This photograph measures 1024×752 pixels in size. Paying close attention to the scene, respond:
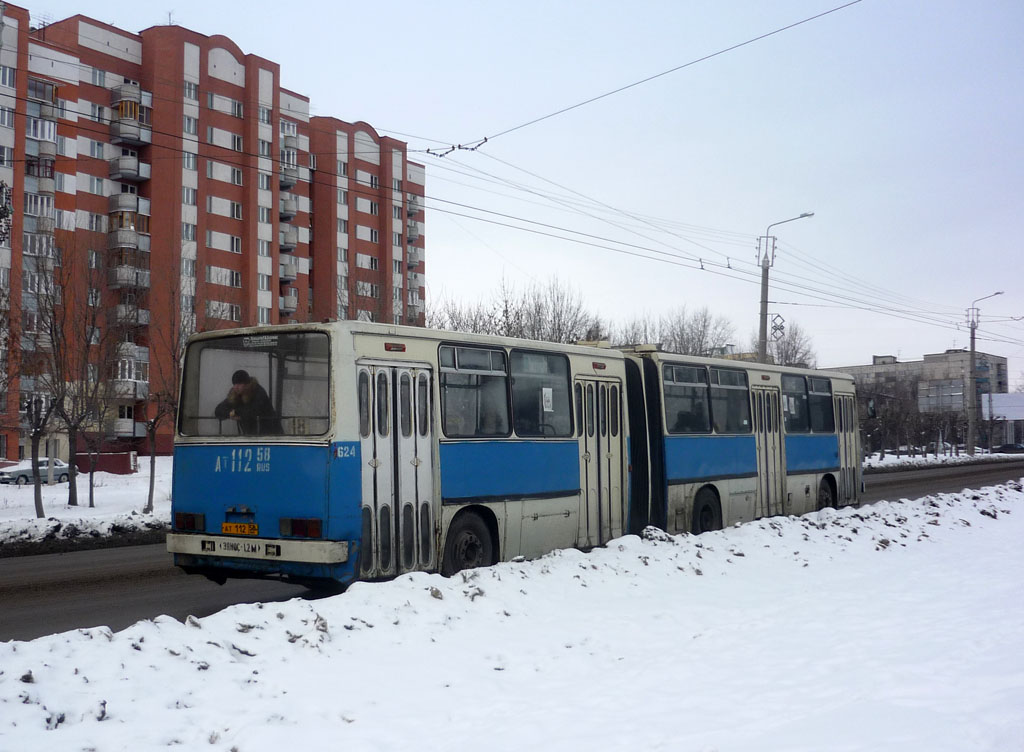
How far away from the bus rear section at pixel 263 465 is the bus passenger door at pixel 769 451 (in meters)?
9.80

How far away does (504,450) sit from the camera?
11531mm

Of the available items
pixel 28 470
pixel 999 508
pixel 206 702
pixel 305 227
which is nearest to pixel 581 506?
pixel 206 702

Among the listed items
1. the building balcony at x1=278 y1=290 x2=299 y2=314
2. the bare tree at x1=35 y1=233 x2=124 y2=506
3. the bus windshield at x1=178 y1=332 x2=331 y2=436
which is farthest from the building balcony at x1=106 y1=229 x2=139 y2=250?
the bus windshield at x1=178 y1=332 x2=331 y2=436

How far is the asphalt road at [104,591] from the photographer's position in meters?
9.02

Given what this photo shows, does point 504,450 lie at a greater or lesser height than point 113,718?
greater

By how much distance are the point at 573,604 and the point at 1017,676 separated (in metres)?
3.82

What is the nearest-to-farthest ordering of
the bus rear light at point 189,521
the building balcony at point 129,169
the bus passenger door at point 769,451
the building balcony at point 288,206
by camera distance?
the bus rear light at point 189,521 → the bus passenger door at point 769,451 → the building balcony at point 129,169 → the building balcony at point 288,206

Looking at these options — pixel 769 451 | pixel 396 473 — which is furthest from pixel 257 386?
pixel 769 451

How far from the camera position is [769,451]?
17.6 metres

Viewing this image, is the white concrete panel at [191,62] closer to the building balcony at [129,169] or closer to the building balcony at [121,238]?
the building balcony at [129,169]

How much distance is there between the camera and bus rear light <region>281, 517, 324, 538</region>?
920 cm

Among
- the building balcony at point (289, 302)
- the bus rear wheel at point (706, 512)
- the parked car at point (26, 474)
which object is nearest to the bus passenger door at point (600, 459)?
the bus rear wheel at point (706, 512)

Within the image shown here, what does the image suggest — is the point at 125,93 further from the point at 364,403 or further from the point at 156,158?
the point at 364,403

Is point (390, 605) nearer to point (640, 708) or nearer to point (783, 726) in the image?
point (640, 708)
